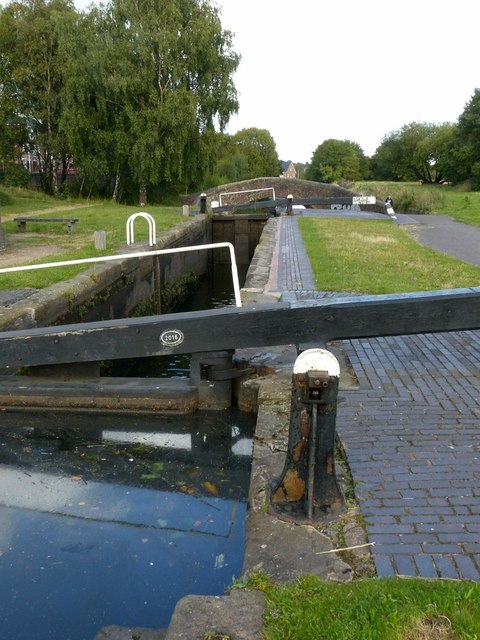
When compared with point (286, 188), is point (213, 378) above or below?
below

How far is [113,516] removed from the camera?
13.2 feet

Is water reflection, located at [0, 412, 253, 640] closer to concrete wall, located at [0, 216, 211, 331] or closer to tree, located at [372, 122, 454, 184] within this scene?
concrete wall, located at [0, 216, 211, 331]

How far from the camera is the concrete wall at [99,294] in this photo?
6.99 meters

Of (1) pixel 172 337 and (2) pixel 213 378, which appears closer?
(1) pixel 172 337

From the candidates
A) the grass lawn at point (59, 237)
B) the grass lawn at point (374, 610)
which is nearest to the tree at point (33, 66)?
the grass lawn at point (59, 237)

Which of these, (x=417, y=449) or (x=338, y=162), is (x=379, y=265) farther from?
(x=338, y=162)

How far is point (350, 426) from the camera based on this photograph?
14.0ft

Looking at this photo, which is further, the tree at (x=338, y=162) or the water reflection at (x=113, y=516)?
the tree at (x=338, y=162)

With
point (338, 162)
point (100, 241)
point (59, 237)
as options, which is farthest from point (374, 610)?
point (338, 162)

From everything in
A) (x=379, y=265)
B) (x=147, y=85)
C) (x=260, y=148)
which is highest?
(x=260, y=148)

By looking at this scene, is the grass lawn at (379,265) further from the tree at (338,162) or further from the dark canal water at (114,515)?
the tree at (338,162)

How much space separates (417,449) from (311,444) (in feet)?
3.65

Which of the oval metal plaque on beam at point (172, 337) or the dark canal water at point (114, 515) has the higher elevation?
the oval metal plaque on beam at point (172, 337)

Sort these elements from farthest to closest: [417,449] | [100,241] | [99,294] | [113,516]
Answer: [100,241] < [99,294] < [113,516] < [417,449]
